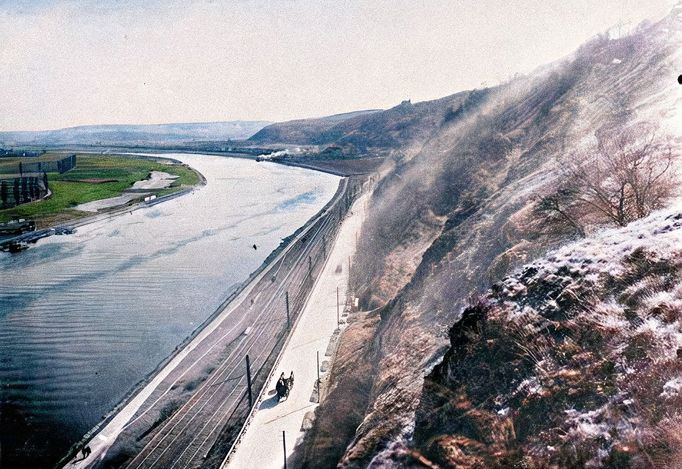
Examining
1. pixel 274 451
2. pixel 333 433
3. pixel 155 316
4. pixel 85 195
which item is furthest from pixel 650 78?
pixel 85 195

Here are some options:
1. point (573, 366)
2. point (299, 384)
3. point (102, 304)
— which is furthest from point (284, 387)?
point (102, 304)

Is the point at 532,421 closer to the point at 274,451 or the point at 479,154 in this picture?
the point at 274,451

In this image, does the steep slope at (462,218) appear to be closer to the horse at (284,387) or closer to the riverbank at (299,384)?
the riverbank at (299,384)

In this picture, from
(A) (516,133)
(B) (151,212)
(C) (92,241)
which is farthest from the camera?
(B) (151,212)

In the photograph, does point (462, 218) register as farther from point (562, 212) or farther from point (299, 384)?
point (299, 384)

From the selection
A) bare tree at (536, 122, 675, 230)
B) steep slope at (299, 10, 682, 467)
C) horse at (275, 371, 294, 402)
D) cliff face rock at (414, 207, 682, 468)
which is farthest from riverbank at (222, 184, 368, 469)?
bare tree at (536, 122, 675, 230)
